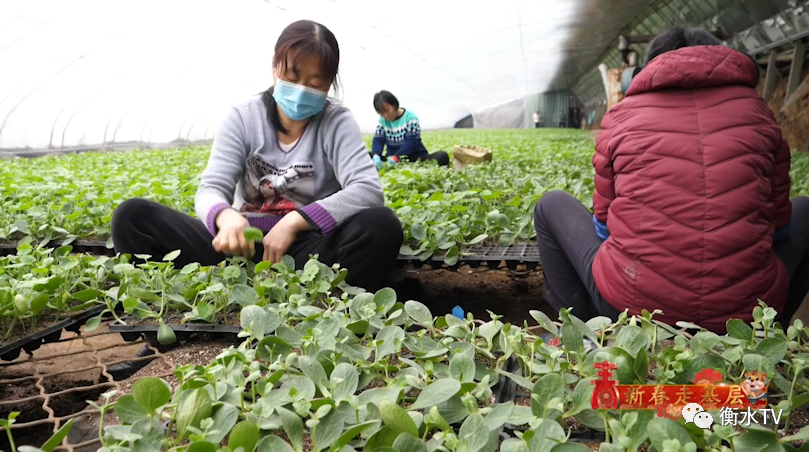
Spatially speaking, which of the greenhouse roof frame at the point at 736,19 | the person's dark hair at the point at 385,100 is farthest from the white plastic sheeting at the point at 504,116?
the person's dark hair at the point at 385,100

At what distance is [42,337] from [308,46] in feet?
3.46

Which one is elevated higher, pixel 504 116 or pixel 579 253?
pixel 579 253

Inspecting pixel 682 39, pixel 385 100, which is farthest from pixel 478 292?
pixel 385 100

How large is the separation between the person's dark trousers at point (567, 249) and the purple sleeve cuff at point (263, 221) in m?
0.88

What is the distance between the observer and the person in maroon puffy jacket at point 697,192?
1251mm

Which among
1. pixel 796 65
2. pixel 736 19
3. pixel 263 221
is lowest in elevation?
pixel 263 221

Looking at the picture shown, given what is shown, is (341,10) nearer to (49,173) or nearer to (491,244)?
(49,173)

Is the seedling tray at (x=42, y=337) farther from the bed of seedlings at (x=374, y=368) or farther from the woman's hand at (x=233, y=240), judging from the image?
the woman's hand at (x=233, y=240)

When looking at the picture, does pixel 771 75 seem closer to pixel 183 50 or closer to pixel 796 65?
pixel 796 65

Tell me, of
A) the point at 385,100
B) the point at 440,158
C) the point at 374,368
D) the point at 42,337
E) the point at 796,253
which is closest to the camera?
the point at 374,368

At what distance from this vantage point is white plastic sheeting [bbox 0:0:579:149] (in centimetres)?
775

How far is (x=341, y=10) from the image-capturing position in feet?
28.6

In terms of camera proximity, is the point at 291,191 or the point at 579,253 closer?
the point at 579,253

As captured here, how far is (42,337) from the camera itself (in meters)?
1.36
